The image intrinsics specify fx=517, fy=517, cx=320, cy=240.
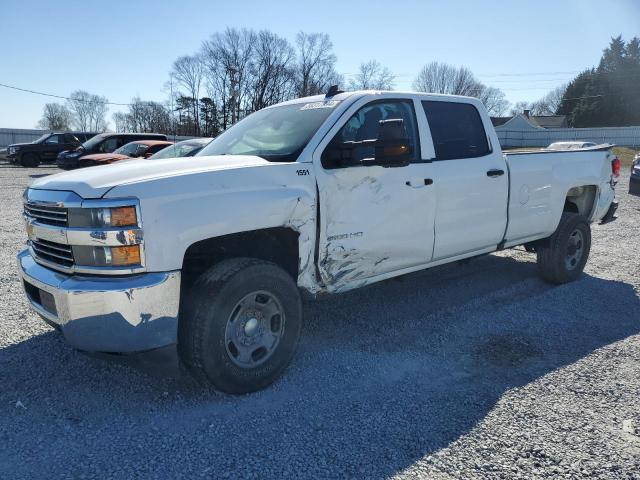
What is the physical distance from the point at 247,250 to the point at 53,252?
1209 millimetres

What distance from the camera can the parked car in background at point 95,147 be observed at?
66.4 ft

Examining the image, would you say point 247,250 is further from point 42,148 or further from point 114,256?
point 42,148

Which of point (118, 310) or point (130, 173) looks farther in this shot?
point (130, 173)

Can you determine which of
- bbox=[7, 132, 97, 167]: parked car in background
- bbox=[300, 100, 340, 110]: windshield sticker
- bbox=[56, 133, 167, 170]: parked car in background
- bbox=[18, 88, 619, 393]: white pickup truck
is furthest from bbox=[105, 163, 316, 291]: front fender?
bbox=[7, 132, 97, 167]: parked car in background

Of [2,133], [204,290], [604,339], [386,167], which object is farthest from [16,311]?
[2,133]

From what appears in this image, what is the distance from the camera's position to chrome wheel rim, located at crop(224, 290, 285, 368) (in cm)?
330

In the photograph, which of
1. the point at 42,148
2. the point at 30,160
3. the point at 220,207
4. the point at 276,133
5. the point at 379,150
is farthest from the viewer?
the point at 30,160

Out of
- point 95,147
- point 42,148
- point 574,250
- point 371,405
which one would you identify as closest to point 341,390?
point 371,405

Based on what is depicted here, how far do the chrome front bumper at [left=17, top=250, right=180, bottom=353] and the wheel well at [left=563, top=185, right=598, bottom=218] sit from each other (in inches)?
202

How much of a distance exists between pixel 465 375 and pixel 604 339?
156 centimetres

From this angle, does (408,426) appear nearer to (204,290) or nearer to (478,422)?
(478,422)

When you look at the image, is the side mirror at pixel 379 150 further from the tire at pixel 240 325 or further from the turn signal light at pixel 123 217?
the turn signal light at pixel 123 217

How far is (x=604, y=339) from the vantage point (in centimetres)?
441

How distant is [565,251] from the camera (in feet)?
19.3
